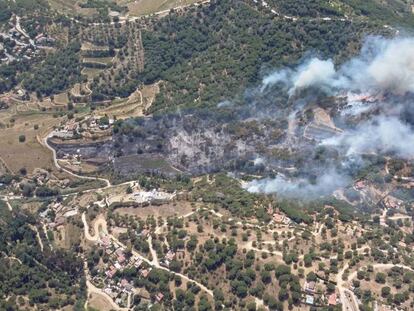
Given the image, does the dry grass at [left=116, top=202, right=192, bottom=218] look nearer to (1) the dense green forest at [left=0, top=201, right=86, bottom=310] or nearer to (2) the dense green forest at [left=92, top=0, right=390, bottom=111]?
(1) the dense green forest at [left=0, top=201, right=86, bottom=310]

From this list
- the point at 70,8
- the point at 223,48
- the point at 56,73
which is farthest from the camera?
the point at 70,8

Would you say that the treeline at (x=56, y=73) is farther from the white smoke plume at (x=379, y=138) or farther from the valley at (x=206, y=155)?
the white smoke plume at (x=379, y=138)

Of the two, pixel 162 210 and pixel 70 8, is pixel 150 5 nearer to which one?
pixel 70 8

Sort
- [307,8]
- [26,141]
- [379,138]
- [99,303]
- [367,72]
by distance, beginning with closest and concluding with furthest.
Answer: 1. [99,303]
2. [379,138]
3. [367,72]
4. [26,141]
5. [307,8]

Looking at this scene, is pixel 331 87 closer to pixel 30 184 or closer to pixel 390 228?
pixel 390 228

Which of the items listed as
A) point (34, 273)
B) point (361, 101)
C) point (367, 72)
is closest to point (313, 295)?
point (34, 273)

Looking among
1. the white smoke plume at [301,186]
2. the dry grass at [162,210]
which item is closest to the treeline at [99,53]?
the dry grass at [162,210]
